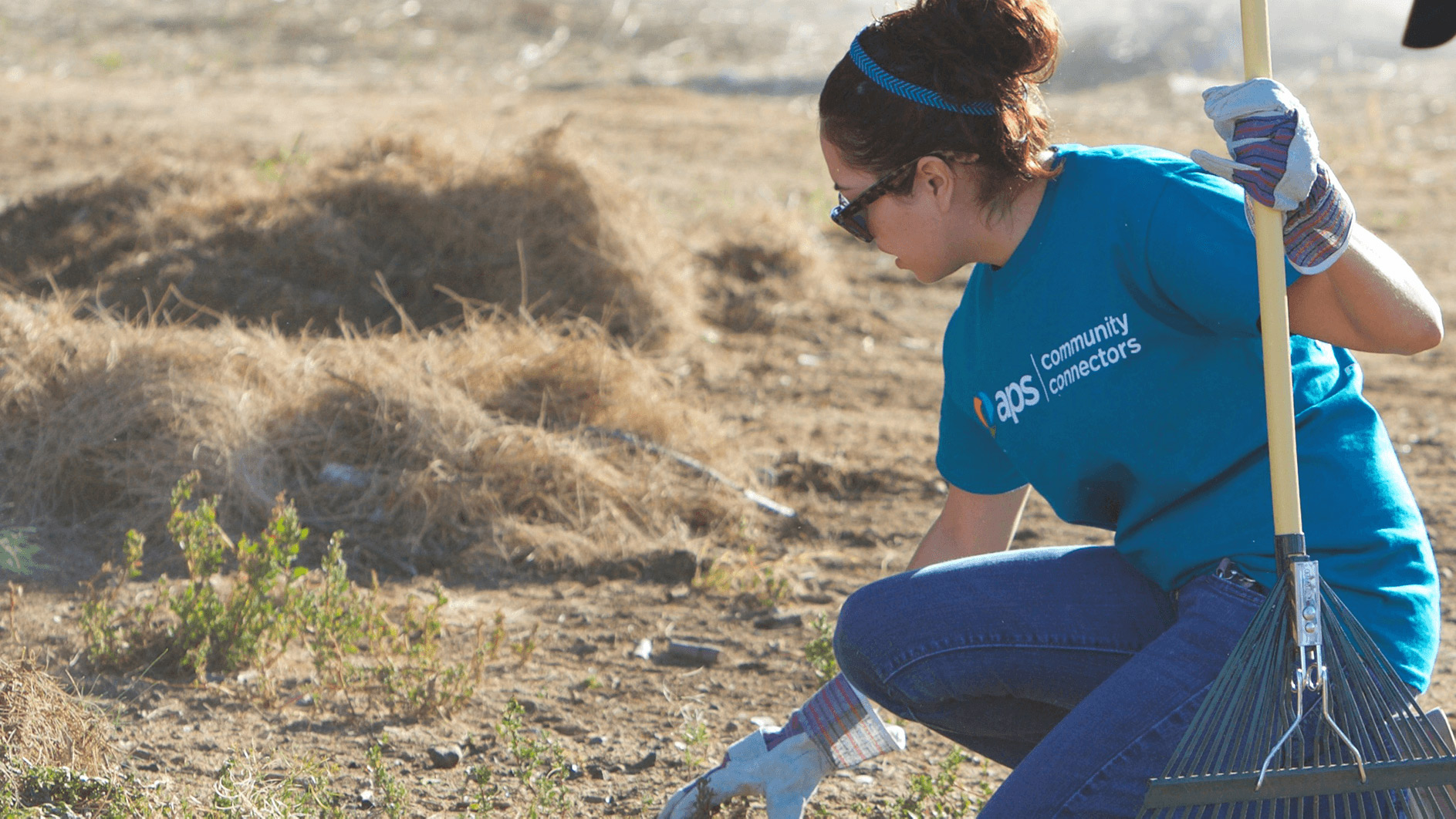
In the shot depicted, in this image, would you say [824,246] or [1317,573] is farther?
[824,246]

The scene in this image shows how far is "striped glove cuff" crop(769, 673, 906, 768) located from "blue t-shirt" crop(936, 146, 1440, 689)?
57 cm

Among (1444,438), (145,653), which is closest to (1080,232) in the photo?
(145,653)

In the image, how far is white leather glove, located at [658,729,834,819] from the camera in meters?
2.38

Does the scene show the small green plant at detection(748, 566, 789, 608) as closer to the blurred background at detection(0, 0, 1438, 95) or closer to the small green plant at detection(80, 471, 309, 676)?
the small green plant at detection(80, 471, 309, 676)

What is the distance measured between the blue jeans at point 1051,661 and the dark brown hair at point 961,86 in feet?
2.21

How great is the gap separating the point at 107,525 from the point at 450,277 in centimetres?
272

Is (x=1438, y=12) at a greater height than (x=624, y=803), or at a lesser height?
greater

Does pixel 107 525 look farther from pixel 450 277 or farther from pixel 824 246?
pixel 824 246

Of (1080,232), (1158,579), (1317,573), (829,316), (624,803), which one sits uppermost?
(1080,232)

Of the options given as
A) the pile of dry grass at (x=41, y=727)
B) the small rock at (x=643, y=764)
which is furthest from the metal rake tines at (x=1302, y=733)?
the pile of dry grass at (x=41, y=727)

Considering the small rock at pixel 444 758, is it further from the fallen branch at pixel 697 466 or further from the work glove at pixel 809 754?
the fallen branch at pixel 697 466

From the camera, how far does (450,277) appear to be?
21.4 ft

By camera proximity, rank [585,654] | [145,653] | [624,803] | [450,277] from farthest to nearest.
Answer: [450,277], [585,654], [145,653], [624,803]

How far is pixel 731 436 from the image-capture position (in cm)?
512
